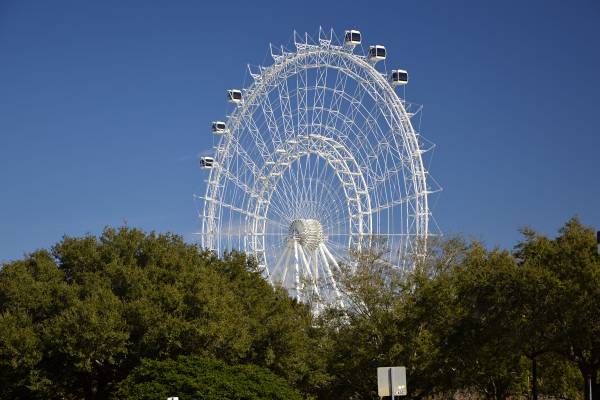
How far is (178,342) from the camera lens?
37.2 meters

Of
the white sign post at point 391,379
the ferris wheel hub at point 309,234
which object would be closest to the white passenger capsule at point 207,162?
the ferris wheel hub at point 309,234

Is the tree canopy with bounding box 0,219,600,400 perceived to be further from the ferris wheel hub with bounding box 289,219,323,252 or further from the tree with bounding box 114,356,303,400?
the ferris wheel hub with bounding box 289,219,323,252

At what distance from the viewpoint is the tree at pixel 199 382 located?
1325 inches

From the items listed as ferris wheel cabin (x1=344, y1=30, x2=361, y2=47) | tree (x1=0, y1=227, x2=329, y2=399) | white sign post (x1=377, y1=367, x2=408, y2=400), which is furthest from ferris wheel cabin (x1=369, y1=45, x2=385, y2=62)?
white sign post (x1=377, y1=367, x2=408, y2=400)

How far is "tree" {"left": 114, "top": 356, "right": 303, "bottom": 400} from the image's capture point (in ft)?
110

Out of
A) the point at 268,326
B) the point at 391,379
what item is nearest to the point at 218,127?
the point at 268,326

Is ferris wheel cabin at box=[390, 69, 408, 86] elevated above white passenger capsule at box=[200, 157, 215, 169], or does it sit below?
above

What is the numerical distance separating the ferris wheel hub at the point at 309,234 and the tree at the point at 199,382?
2262 centimetres

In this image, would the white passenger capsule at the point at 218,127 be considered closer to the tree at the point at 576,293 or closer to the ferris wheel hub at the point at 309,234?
the ferris wheel hub at the point at 309,234

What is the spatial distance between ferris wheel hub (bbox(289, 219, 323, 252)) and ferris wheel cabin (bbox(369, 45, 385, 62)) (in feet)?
36.7

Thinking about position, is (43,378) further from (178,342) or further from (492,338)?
(492,338)

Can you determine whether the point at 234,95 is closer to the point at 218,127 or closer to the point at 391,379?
the point at 218,127

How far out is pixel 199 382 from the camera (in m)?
33.9

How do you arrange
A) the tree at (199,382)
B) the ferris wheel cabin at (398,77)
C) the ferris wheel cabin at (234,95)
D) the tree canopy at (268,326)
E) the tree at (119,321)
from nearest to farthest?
the tree at (199,382) → the tree canopy at (268,326) → the tree at (119,321) → the ferris wheel cabin at (398,77) → the ferris wheel cabin at (234,95)
